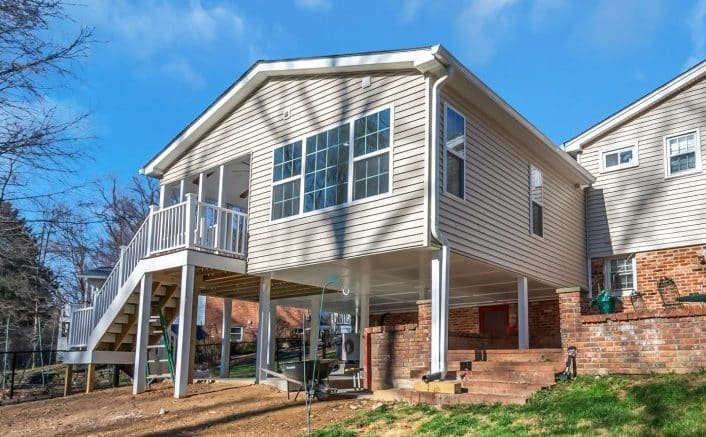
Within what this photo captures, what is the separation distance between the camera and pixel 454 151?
1052cm

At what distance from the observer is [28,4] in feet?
21.8

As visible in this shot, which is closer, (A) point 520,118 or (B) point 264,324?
(A) point 520,118

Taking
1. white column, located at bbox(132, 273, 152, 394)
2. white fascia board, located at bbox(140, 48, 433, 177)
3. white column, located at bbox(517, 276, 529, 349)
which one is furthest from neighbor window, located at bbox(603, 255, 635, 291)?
white column, located at bbox(132, 273, 152, 394)

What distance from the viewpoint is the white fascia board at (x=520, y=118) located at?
9859 millimetres

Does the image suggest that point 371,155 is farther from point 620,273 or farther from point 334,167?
point 620,273

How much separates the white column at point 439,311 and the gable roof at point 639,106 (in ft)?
23.8

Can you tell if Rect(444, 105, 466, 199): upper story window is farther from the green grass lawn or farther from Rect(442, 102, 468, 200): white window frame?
the green grass lawn

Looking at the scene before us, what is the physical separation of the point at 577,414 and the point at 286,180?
717 cm

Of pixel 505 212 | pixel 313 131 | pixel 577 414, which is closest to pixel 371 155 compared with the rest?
pixel 313 131

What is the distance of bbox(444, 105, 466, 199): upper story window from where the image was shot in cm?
1030

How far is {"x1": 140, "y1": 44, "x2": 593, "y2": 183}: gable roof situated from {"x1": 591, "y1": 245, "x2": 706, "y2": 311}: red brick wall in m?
2.26

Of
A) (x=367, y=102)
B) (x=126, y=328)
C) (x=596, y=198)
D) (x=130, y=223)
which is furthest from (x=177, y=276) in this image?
(x=130, y=223)

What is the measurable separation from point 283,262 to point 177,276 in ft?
10.5

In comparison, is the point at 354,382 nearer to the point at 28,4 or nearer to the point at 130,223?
the point at 28,4
